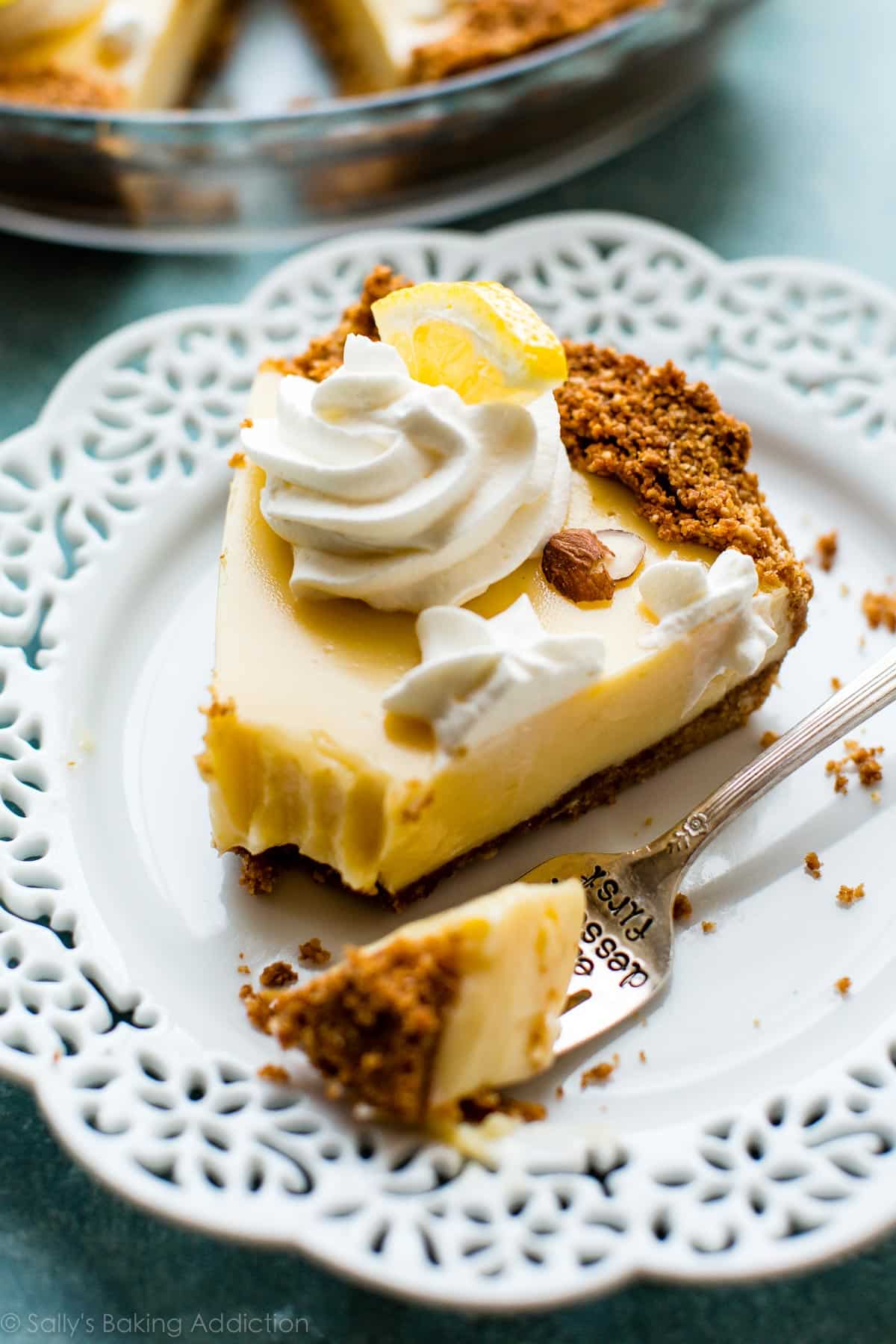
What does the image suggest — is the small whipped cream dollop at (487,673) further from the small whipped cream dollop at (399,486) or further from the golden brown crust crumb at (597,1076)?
the golden brown crust crumb at (597,1076)

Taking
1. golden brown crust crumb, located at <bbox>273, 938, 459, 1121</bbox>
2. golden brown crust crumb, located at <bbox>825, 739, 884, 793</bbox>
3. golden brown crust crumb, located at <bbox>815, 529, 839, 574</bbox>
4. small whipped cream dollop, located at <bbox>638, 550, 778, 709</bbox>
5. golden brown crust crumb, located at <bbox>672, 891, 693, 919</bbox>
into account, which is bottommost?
golden brown crust crumb, located at <bbox>672, 891, 693, 919</bbox>

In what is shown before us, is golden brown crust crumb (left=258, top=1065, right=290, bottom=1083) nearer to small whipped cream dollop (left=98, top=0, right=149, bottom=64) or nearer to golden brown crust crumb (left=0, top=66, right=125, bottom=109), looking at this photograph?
golden brown crust crumb (left=0, top=66, right=125, bottom=109)

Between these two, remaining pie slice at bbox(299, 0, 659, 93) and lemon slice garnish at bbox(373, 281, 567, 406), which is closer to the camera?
lemon slice garnish at bbox(373, 281, 567, 406)

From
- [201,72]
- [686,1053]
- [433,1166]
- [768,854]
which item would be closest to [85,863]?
[433,1166]

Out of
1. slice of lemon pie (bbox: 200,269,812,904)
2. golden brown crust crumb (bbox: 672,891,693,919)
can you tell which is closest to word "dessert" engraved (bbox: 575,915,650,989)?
golden brown crust crumb (bbox: 672,891,693,919)

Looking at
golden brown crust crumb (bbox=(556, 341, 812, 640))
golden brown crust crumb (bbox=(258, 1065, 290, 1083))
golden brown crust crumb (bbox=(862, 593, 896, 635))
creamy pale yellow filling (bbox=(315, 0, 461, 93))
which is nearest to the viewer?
golden brown crust crumb (bbox=(258, 1065, 290, 1083))

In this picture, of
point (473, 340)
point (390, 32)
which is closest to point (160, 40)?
point (390, 32)

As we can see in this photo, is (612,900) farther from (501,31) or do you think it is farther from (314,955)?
(501,31)

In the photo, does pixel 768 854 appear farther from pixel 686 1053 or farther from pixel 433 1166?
pixel 433 1166

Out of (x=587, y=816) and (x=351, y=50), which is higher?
(x=351, y=50)
